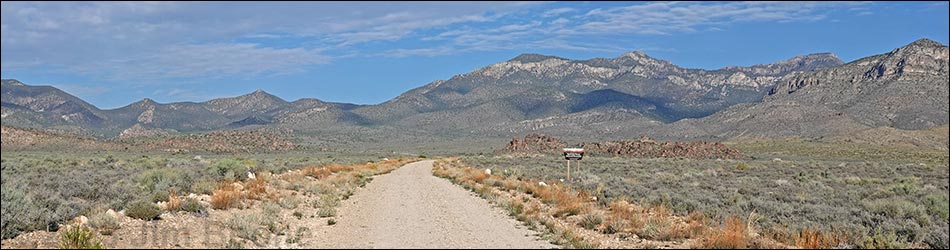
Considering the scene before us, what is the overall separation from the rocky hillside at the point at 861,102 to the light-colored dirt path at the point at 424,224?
9018 centimetres

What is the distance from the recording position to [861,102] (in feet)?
360

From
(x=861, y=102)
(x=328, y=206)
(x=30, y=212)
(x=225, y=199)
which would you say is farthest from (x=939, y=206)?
(x=861, y=102)

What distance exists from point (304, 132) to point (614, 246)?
472 feet

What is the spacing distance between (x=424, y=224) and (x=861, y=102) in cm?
11875

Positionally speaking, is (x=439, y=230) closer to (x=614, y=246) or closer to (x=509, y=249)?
(x=509, y=249)

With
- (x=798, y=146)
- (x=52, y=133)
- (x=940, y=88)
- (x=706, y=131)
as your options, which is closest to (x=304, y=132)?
(x=52, y=133)

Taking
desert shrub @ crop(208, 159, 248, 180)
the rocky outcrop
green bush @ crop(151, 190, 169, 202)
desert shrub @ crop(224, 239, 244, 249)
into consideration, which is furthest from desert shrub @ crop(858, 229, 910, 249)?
the rocky outcrop

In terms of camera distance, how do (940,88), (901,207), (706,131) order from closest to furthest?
(901,207) → (940,88) → (706,131)

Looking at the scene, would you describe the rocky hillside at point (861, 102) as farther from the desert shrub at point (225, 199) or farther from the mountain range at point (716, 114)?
the desert shrub at point (225, 199)

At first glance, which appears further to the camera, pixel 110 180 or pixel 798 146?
pixel 798 146

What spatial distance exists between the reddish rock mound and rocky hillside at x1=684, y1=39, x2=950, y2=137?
34613mm

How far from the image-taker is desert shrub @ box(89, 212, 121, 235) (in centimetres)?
1133

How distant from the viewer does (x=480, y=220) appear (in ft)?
48.7

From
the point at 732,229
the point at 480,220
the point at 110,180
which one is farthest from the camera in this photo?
the point at 110,180
